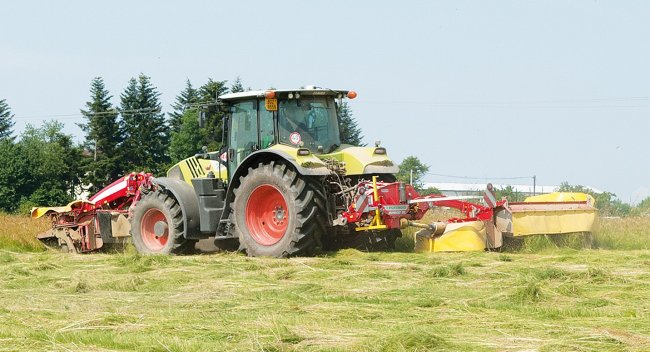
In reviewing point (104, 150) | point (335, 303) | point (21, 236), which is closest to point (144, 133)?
point (104, 150)

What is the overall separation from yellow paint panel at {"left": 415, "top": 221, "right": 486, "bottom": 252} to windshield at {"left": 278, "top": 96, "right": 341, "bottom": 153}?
2.04 m

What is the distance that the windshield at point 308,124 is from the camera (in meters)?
13.2

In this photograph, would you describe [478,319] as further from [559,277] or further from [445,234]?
[445,234]

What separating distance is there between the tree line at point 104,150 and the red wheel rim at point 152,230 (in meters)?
34.4

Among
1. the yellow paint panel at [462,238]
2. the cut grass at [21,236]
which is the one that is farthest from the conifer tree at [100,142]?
the yellow paint panel at [462,238]

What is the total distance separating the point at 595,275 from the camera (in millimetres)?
8750

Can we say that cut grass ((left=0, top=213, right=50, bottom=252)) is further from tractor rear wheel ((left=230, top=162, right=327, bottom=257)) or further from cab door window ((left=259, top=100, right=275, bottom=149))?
cab door window ((left=259, top=100, right=275, bottom=149))

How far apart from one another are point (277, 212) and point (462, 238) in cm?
249

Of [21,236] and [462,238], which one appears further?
[21,236]

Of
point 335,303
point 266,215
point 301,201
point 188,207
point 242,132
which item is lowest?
point 335,303

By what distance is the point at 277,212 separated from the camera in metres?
12.9

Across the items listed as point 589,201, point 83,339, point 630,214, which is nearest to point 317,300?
point 83,339

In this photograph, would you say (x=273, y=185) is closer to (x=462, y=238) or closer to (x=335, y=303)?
(x=462, y=238)

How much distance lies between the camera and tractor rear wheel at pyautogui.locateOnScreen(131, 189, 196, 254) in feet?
45.7
